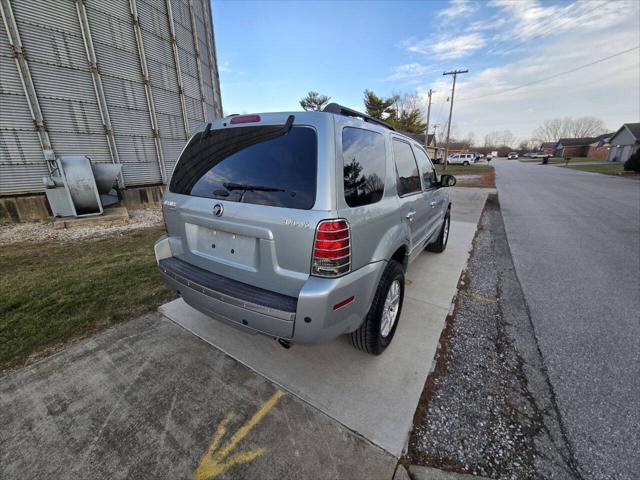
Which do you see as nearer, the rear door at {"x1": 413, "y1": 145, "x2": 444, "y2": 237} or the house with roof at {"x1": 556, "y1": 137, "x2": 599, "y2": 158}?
the rear door at {"x1": 413, "y1": 145, "x2": 444, "y2": 237}

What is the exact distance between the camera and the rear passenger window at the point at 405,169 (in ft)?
8.89

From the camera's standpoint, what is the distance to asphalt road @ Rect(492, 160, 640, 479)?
1.76 metres

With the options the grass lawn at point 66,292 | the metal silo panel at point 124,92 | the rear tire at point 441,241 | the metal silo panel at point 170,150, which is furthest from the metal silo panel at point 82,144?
the rear tire at point 441,241

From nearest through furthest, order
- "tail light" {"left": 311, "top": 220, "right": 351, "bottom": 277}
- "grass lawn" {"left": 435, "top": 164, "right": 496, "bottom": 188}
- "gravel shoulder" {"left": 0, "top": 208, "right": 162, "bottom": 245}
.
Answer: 1. "tail light" {"left": 311, "top": 220, "right": 351, "bottom": 277}
2. "gravel shoulder" {"left": 0, "top": 208, "right": 162, "bottom": 245}
3. "grass lawn" {"left": 435, "top": 164, "right": 496, "bottom": 188}

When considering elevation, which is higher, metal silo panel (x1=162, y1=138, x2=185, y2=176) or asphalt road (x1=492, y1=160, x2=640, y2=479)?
metal silo panel (x1=162, y1=138, x2=185, y2=176)

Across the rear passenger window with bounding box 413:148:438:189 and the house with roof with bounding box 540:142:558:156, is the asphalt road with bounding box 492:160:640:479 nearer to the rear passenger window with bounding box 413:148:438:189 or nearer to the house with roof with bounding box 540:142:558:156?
the rear passenger window with bounding box 413:148:438:189

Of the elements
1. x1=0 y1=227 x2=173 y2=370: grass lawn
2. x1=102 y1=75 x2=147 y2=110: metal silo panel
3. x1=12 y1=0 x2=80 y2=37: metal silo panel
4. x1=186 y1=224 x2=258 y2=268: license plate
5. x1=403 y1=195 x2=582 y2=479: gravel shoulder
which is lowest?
x1=403 y1=195 x2=582 y2=479: gravel shoulder

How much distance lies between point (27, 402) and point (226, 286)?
5.48 feet

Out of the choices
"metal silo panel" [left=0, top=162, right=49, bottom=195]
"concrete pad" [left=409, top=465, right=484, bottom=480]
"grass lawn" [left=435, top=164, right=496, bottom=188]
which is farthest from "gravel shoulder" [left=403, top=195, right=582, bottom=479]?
"grass lawn" [left=435, top=164, right=496, bottom=188]

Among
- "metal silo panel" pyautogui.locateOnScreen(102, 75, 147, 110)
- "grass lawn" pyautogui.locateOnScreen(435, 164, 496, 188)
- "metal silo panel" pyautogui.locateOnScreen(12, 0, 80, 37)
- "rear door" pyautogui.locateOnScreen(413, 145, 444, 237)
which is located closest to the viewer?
"rear door" pyautogui.locateOnScreen(413, 145, 444, 237)

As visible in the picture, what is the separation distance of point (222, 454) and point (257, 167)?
1.84 meters

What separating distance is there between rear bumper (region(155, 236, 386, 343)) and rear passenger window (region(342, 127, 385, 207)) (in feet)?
1.69

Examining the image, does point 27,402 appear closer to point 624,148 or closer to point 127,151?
point 127,151

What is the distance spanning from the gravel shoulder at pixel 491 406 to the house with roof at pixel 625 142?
5607 centimetres
